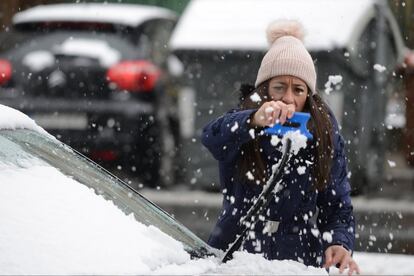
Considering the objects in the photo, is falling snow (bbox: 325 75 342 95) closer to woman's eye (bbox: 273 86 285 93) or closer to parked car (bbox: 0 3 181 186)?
woman's eye (bbox: 273 86 285 93)

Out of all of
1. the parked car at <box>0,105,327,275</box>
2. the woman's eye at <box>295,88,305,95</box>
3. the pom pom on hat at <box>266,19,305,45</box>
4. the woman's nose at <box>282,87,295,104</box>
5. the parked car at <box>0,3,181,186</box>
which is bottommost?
the parked car at <box>0,105,327,275</box>

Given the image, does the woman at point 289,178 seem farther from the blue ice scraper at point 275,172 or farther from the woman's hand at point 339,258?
the blue ice scraper at point 275,172

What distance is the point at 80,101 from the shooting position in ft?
33.4

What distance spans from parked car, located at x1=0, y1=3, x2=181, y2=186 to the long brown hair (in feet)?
19.4

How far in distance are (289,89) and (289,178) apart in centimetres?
31

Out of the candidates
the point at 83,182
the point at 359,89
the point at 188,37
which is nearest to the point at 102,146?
the point at 188,37

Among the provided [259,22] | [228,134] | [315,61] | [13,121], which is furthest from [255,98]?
[259,22]

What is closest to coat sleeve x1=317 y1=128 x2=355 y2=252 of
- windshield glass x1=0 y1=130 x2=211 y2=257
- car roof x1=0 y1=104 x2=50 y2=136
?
windshield glass x1=0 y1=130 x2=211 y2=257

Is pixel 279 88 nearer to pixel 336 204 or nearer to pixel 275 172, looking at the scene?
pixel 336 204

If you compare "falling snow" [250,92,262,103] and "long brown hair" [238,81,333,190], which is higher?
"falling snow" [250,92,262,103]

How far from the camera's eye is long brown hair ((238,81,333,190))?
13.2 feet

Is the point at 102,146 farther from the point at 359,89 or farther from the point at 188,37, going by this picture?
the point at 359,89

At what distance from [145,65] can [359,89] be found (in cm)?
190

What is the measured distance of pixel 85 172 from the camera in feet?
11.0
